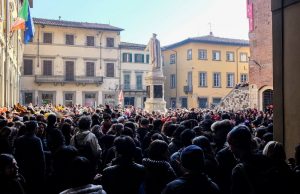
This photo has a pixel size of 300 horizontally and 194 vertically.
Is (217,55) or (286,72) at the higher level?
(217,55)

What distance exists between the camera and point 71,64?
5172 cm

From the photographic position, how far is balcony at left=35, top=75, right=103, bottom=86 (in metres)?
48.9

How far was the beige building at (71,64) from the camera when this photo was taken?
49.2 metres

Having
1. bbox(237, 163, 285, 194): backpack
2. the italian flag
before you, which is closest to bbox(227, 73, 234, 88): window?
the italian flag

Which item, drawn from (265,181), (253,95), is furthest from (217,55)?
(265,181)

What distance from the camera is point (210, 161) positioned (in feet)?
15.7

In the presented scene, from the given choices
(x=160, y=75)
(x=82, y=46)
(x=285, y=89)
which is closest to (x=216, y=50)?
(x=82, y=46)

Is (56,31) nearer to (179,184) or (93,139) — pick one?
(93,139)

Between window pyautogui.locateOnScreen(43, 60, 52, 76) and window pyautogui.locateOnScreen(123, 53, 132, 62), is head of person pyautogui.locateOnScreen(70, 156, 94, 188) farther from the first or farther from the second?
window pyautogui.locateOnScreen(123, 53, 132, 62)

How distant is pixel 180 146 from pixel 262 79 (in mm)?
27517

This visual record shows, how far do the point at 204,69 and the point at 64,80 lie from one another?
19.3 meters

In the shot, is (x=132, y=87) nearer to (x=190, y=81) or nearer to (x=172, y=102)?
(x=172, y=102)

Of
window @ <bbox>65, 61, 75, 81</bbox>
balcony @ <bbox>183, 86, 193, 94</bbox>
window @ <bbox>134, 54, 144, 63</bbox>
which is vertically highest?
window @ <bbox>134, 54, 144, 63</bbox>

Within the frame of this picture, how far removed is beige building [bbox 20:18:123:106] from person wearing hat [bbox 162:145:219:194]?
154 feet
